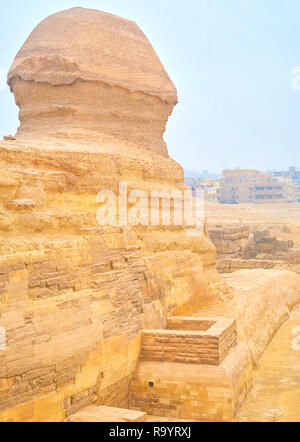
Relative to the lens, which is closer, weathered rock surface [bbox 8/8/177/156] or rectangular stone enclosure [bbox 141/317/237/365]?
rectangular stone enclosure [bbox 141/317/237/365]

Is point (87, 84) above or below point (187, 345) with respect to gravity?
above

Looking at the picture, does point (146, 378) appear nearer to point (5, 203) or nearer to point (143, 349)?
point (143, 349)

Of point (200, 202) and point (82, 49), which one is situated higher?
point (82, 49)

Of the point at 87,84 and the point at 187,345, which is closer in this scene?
the point at 187,345

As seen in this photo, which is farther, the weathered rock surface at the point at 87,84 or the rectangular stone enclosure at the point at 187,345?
the weathered rock surface at the point at 87,84

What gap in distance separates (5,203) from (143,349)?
3299mm

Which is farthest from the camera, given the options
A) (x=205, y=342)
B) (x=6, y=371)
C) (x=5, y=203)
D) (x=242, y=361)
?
(x=242, y=361)

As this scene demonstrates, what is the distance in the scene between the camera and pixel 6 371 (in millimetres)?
6227

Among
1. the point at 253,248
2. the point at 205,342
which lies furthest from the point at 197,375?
the point at 253,248

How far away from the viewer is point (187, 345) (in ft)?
28.7

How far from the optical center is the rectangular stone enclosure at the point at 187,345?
8.65 m

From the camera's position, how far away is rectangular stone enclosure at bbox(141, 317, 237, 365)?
28.4ft

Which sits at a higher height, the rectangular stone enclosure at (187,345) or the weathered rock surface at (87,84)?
the weathered rock surface at (87,84)

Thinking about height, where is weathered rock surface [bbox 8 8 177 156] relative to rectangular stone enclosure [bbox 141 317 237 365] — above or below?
above
